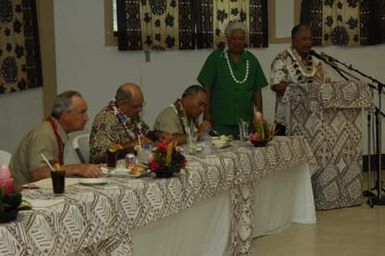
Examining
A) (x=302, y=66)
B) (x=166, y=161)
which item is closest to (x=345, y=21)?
(x=302, y=66)

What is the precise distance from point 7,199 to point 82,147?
1981mm

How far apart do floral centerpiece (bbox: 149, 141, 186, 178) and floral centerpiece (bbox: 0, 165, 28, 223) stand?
41.7 inches

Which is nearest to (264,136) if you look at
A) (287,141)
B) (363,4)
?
(287,141)

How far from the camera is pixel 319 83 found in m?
6.11

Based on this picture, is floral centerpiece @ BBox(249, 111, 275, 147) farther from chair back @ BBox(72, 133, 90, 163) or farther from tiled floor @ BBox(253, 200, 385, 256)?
chair back @ BBox(72, 133, 90, 163)

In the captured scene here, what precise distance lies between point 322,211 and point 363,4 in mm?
3011

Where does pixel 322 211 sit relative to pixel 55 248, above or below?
below

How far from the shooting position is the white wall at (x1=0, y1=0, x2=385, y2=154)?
24.0 ft

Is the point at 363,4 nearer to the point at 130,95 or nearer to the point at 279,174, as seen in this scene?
the point at 279,174

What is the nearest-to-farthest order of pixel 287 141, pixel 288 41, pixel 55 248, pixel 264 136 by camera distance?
pixel 55 248 → pixel 264 136 → pixel 287 141 → pixel 288 41

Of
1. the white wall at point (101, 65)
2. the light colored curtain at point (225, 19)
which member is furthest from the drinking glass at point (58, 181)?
the light colored curtain at point (225, 19)

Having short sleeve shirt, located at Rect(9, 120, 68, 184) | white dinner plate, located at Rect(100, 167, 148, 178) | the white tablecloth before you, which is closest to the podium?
the white tablecloth

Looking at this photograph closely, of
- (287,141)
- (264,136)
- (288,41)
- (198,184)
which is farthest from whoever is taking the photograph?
(288,41)

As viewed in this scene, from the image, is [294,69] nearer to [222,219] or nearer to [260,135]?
[260,135]
